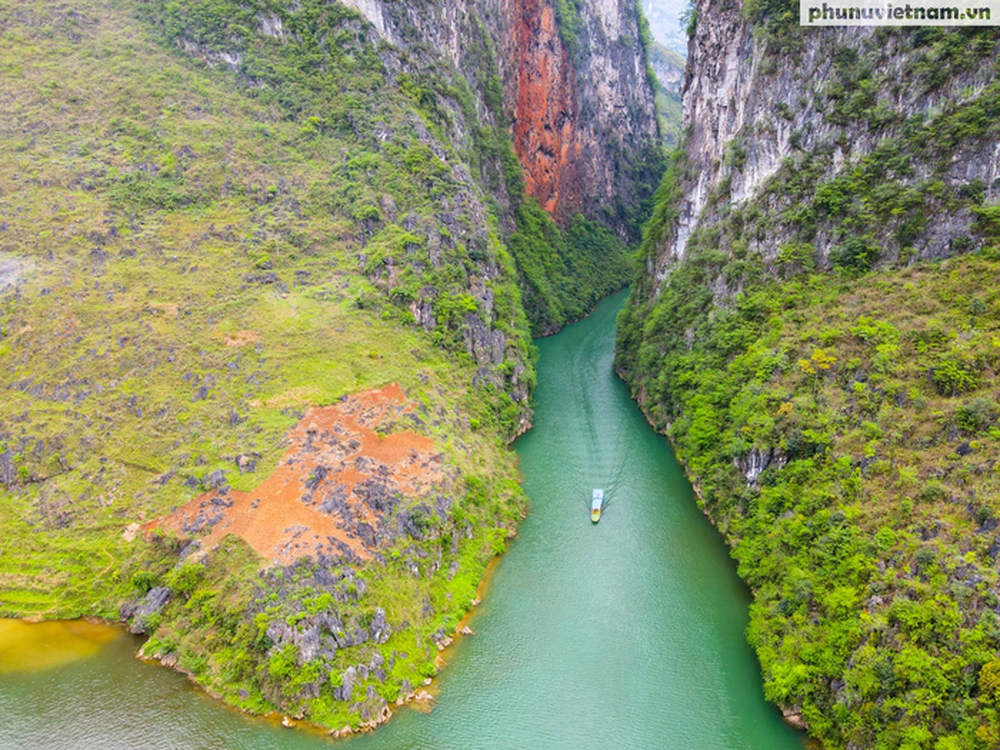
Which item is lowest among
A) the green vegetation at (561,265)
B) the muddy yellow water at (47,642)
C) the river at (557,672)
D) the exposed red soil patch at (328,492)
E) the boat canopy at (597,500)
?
the river at (557,672)

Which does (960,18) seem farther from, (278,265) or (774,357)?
(278,265)

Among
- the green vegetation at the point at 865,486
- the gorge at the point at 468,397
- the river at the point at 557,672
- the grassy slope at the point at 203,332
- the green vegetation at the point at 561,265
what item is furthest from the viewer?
the green vegetation at the point at 561,265

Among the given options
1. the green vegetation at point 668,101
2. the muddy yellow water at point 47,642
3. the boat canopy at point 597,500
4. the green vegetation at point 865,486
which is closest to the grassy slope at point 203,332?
the muddy yellow water at point 47,642

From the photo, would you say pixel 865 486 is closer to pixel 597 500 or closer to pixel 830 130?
pixel 597 500

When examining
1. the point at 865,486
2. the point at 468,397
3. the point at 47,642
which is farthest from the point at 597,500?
the point at 47,642

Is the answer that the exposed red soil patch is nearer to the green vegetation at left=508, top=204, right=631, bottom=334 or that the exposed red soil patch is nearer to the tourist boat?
the tourist boat

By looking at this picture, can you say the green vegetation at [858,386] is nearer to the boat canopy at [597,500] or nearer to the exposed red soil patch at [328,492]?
the boat canopy at [597,500]
